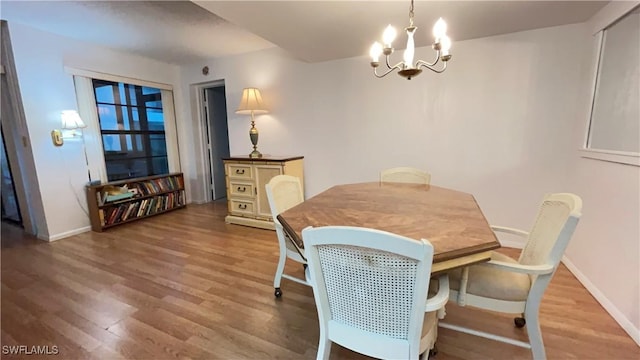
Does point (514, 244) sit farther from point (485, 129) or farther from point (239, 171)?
point (239, 171)

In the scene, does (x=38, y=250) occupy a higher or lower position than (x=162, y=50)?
lower

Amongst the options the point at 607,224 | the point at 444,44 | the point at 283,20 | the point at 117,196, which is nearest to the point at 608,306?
the point at 607,224

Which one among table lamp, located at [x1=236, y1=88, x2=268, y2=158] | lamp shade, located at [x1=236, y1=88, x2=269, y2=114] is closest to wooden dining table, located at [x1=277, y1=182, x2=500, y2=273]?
table lamp, located at [x1=236, y1=88, x2=268, y2=158]

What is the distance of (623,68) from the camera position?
192cm

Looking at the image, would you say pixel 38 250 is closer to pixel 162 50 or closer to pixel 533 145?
pixel 162 50

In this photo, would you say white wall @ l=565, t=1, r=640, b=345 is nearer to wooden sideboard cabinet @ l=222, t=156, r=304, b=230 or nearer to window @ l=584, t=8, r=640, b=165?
window @ l=584, t=8, r=640, b=165

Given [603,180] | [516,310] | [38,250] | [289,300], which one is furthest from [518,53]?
[38,250]

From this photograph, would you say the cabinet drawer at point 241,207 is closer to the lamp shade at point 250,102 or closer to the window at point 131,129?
the lamp shade at point 250,102

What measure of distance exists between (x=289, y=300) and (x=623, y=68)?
2.90 meters

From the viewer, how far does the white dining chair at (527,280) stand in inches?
45.5

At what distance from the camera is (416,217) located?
4.74ft

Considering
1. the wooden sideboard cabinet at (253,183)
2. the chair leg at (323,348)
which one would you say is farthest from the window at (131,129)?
the chair leg at (323,348)

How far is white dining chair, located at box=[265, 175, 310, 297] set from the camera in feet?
6.03

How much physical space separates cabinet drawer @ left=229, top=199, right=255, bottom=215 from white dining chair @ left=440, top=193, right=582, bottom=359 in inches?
109
